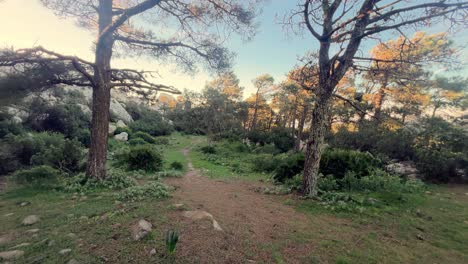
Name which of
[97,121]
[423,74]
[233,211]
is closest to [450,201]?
[233,211]

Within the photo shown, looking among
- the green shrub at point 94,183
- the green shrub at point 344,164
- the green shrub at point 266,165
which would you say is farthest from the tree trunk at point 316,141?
the green shrub at point 266,165

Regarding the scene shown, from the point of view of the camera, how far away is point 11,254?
8.26 ft

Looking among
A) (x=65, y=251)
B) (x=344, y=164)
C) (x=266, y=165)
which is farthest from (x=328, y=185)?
(x=65, y=251)

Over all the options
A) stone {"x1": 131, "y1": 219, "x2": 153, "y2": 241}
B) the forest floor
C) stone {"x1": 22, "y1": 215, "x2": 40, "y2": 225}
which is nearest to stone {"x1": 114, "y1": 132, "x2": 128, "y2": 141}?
the forest floor

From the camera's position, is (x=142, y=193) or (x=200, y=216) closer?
(x=200, y=216)

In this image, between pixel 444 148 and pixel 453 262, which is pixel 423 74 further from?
pixel 453 262

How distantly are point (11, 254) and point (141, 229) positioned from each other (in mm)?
1411

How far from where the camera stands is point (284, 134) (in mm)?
22000

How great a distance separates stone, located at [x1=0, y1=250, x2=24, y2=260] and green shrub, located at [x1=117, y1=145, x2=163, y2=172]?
5.86 meters

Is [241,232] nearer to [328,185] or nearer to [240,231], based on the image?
[240,231]

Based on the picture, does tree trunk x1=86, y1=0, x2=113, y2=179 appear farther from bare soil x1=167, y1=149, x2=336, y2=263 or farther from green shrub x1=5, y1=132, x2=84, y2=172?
bare soil x1=167, y1=149, x2=336, y2=263

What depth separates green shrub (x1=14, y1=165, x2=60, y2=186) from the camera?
5312 mm

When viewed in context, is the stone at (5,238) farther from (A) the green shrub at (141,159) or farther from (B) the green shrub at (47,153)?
(A) the green shrub at (141,159)

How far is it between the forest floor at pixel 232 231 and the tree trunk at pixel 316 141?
498mm
